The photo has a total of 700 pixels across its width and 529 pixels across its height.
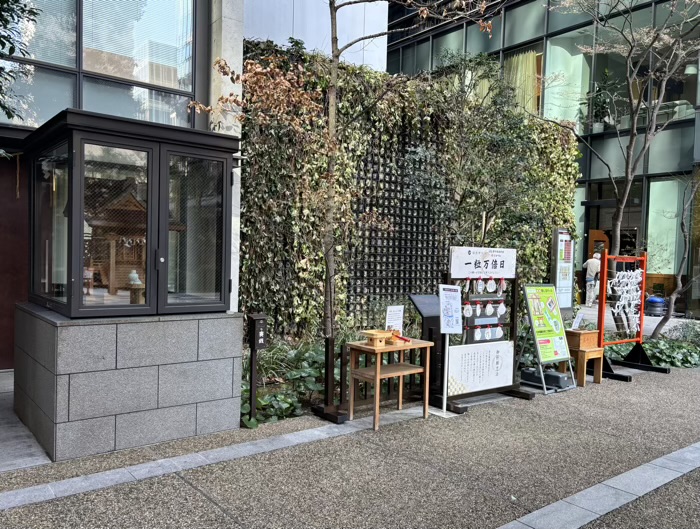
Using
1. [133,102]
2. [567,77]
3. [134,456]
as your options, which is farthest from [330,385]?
[567,77]

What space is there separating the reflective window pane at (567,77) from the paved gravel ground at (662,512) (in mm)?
15003

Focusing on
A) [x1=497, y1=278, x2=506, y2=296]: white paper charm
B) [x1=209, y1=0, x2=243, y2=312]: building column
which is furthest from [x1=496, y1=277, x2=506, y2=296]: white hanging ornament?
[x1=209, y1=0, x2=243, y2=312]: building column

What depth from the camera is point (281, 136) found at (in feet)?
26.3

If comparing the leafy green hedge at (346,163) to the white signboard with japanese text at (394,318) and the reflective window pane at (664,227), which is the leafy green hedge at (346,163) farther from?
the reflective window pane at (664,227)

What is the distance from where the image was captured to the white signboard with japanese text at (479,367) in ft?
19.5

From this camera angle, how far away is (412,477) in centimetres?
410

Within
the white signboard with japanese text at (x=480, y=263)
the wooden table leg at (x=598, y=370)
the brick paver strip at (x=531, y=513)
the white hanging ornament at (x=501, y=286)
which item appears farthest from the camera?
the wooden table leg at (x=598, y=370)

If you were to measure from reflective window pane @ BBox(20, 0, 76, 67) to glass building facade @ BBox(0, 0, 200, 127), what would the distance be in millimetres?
10

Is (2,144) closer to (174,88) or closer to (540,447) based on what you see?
(174,88)

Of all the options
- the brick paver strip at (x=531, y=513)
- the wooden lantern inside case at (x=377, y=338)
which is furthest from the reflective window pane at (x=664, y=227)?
the wooden lantern inside case at (x=377, y=338)

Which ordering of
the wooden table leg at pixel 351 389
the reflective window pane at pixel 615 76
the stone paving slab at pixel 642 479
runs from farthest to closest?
the reflective window pane at pixel 615 76, the wooden table leg at pixel 351 389, the stone paving slab at pixel 642 479

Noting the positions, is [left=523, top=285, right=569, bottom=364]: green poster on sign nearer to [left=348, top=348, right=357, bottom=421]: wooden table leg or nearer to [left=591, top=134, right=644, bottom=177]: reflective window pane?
[left=348, top=348, right=357, bottom=421]: wooden table leg

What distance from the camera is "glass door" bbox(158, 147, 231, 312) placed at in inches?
184

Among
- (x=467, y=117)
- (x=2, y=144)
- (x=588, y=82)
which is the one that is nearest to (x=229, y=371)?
(x=2, y=144)
